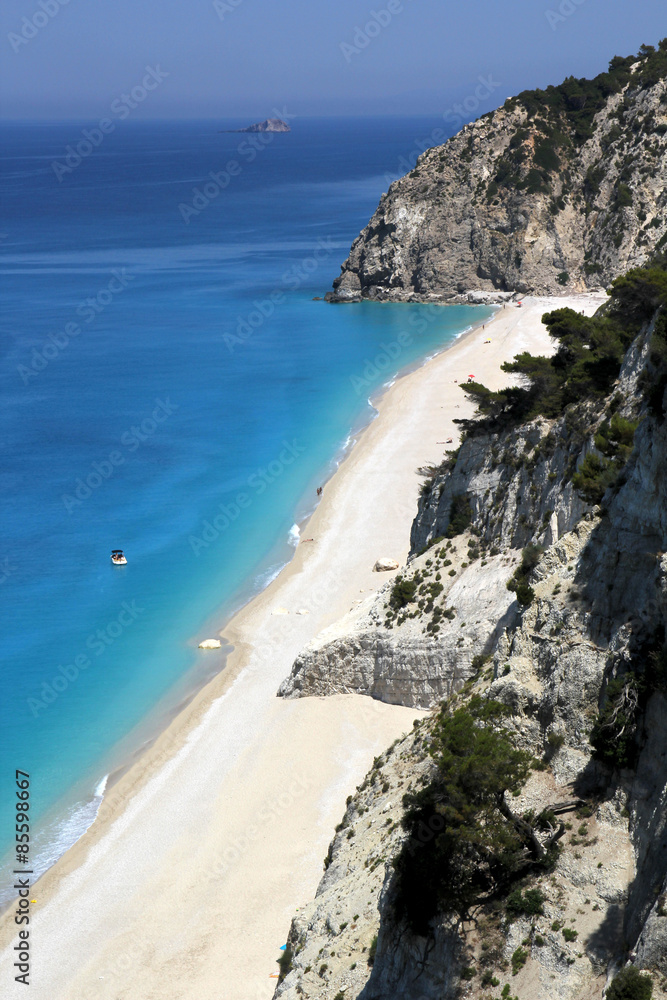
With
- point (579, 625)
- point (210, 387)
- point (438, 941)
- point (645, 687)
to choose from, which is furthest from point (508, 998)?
point (210, 387)

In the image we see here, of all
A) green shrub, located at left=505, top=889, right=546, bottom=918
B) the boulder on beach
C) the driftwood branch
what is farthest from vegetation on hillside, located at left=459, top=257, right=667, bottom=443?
green shrub, located at left=505, top=889, right=546, bottom=918

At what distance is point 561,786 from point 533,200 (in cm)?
9192

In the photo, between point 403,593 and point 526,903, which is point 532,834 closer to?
point 526,903

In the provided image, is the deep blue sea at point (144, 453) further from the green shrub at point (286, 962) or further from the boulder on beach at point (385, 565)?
the green shrub at point (286, 962)

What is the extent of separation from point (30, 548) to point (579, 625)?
37693mm

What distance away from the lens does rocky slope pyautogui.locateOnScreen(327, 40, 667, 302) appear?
9275 centimetres

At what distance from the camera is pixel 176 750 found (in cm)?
3069

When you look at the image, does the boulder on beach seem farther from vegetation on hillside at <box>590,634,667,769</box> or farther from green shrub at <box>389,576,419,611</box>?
vegetation on hillside at <box>590,634,667,769</box>

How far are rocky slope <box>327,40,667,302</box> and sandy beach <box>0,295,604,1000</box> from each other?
66737mm

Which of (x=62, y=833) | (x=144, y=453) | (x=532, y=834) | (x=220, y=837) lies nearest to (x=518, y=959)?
(x=532, y=834)

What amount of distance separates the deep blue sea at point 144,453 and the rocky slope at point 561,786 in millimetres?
13314

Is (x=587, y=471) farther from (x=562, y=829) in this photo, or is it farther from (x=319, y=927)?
(x=319, y=927)

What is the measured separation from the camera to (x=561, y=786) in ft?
48.2

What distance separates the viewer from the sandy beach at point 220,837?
72.2 ft
